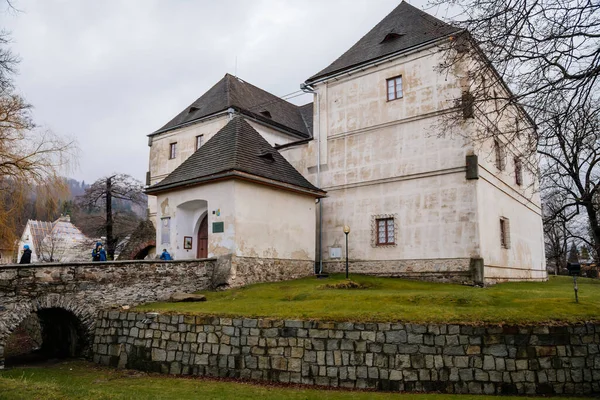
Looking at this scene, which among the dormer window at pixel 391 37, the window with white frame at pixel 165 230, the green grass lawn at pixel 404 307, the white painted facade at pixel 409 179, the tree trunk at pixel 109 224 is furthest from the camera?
the tree trunk at pixel 109 224

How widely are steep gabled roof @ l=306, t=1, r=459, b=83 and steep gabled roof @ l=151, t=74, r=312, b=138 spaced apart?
5.02 metres

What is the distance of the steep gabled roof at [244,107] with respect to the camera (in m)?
26.3

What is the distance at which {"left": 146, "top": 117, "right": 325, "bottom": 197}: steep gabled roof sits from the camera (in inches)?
643

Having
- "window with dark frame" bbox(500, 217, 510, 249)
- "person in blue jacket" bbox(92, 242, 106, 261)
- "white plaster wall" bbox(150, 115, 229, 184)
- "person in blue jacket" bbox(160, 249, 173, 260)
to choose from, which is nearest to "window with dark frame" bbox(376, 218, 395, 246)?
"window with dark frame" bbox(500, 217, 510, 249)

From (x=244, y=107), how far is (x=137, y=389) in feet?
64.7

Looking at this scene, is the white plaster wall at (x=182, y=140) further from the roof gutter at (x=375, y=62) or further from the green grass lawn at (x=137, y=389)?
the green grass lawn at (x=137, y=389)

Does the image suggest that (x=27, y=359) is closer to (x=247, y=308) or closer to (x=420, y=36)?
(x=247, y=308)

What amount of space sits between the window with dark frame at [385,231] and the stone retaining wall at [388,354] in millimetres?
10228

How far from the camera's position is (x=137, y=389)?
8992mm

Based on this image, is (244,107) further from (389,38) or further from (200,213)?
(200,213)

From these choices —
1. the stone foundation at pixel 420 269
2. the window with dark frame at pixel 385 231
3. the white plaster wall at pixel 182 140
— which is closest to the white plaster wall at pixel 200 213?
the stone foundation at pixel 420 269

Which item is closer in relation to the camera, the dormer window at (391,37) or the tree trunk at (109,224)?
the dormer window at (391,37)

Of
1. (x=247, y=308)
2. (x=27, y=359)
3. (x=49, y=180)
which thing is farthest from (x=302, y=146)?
(x=27, y=359)

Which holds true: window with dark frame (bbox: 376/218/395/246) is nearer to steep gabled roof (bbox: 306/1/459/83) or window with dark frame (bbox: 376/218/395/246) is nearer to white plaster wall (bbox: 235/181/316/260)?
white plaster wall (bbox: 235/181/316/260)
